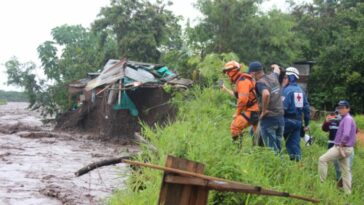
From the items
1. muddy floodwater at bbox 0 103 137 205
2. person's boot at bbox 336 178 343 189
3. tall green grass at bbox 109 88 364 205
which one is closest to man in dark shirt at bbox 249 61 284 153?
tall green grass at bbox 109 88 364 205

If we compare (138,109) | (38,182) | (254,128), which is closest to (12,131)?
Answer: (138,109)

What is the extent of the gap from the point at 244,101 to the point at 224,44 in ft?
50.6

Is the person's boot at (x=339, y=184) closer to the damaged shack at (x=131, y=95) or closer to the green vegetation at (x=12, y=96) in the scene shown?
the damaged shack at (x=131, y=95)

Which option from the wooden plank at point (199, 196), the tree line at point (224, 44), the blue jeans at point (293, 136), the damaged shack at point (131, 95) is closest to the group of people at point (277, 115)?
the blue jeans at point (293, 136)

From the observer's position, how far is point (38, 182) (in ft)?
39.5

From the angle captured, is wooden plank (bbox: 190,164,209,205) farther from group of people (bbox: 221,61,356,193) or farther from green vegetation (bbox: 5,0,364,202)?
group of people (bbox: 221,61,356,193)

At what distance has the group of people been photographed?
7203 millimetres

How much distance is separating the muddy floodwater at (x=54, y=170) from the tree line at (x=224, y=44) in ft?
15.3

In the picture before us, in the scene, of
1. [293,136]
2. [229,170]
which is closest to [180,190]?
[229,170]

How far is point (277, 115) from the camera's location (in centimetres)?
720

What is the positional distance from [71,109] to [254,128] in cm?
2064

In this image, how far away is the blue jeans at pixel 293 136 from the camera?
26.0ft

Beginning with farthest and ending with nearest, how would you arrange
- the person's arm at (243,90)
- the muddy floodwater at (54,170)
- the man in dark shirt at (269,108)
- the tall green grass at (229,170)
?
the muddy floodwater at (54,170) < the person's arm at (243,90) < the man in dark shirt at (269,108) < the tall green grass at (229,170)

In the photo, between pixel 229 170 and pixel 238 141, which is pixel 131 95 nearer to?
pixel 238 141
